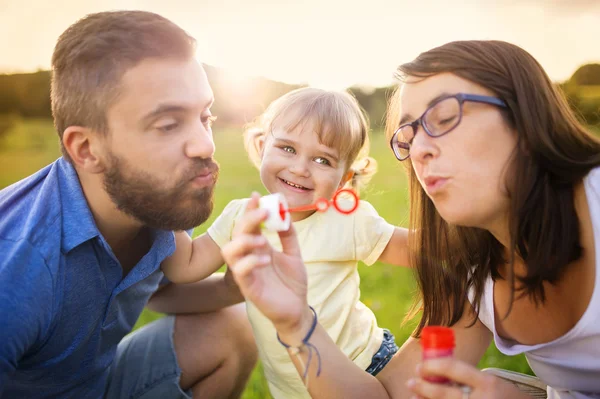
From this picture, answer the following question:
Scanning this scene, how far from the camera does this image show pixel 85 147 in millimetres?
2318

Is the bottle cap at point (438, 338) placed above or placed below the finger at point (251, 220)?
below

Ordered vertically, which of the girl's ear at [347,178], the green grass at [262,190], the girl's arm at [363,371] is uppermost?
the girl's ear at [347,178]

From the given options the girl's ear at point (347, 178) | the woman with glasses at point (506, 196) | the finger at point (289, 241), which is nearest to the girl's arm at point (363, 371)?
the woman with glasses at point (506, 196)

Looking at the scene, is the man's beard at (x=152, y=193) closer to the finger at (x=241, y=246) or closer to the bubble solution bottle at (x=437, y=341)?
the finger at (x=241, y=246)

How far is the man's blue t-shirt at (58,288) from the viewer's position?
195 cm

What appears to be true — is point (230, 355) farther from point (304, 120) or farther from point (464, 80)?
point (464, 80)

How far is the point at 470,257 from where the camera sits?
2387 millimetres

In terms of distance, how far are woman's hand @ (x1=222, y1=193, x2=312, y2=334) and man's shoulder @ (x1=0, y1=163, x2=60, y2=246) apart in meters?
0.86

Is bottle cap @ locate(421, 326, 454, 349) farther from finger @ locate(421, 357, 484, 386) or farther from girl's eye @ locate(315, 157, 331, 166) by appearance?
girl's eye @ locate(315, 157, 331, 166)

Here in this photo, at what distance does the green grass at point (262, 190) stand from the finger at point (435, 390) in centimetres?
139

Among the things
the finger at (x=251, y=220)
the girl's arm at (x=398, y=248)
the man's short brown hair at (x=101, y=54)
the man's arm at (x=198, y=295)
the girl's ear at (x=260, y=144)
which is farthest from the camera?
the man's arm at (x=198, y=295)

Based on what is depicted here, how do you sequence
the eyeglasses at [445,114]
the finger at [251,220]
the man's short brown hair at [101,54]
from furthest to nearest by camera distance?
the man's short brown hair at [101,54] < the eyeglasses at [445,114] < the finger at [251,220]

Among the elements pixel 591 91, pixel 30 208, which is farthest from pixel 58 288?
pixel 591 91

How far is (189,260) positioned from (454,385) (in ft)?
5.00
